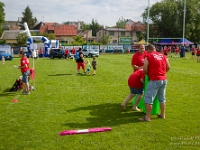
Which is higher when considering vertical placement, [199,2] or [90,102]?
[199,2]

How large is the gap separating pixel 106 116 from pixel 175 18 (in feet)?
192

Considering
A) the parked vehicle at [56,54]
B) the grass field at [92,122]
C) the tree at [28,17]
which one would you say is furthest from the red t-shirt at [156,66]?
the tree at [28,17]

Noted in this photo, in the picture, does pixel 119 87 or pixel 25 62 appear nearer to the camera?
pixel 25 62

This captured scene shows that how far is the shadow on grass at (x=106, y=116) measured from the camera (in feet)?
18.6

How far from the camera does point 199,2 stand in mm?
61406

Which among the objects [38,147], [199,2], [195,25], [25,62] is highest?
[199,2]

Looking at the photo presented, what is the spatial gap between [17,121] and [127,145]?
2943 millimetres

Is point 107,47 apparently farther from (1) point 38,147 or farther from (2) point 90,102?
(1) point 38,147

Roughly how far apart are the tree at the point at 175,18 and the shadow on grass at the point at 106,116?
56.7 meters

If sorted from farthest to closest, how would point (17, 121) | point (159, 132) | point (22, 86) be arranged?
point (22, 86)
point (17, 121)
point (159, 132)

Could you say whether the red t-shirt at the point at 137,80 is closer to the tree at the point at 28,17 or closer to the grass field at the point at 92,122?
the grass field at the point at 92,122

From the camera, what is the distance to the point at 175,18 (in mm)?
59531

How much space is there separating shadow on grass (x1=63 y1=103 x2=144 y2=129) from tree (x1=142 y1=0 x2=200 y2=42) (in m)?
56.7

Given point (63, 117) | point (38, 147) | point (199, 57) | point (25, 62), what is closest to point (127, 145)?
point (38, 147)
